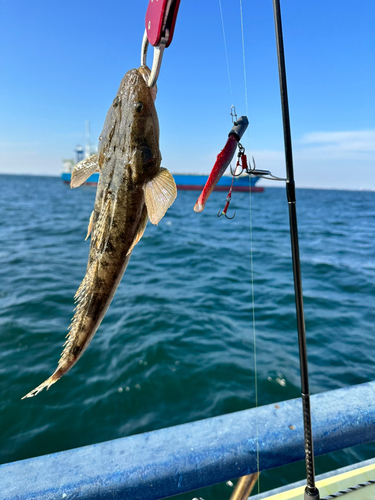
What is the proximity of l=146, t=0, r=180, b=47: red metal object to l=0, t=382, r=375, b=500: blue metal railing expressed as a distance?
1929 millimetres

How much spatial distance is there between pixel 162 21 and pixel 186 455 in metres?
1.99

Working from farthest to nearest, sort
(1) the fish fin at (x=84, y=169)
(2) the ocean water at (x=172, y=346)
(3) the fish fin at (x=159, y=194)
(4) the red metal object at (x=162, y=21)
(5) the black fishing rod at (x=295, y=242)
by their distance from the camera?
1. (2) the ocean water at (x=172, y=346)
2. (5) the black fishing rod at (x=295, y=242)
3. (1) the fish fin at (x=84, y=169)
4. (3) the fish fin at (x=159, y=194)
5. (4) the red metal object at (x=162, y=21)

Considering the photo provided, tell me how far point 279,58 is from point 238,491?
258 cm

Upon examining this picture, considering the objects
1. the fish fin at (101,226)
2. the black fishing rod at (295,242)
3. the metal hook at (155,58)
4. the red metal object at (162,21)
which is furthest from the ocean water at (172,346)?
the red metal object at (162,21)

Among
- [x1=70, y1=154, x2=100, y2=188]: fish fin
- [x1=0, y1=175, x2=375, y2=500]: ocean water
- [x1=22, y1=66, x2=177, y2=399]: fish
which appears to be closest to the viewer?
[x1=22, y1=66, x2=177, y2=399]: fish

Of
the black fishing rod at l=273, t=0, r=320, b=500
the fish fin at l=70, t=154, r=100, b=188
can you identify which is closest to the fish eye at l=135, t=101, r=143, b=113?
the fish fin at l=70, t=154, r=100, b=188

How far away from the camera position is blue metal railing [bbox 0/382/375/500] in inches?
65.9

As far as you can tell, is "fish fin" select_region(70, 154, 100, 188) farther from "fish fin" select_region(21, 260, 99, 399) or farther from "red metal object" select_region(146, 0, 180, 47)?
"red metal object" select_region(146, 0, 180, 47)

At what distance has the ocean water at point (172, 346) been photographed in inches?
170

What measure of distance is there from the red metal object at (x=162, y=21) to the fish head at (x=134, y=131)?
401 millimetres

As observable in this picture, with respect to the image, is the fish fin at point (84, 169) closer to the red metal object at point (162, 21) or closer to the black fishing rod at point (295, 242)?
the red metal object at point (162, 21)

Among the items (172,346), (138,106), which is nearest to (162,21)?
(138,106)

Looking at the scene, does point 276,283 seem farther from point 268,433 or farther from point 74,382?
point 268,433

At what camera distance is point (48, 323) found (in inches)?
267
